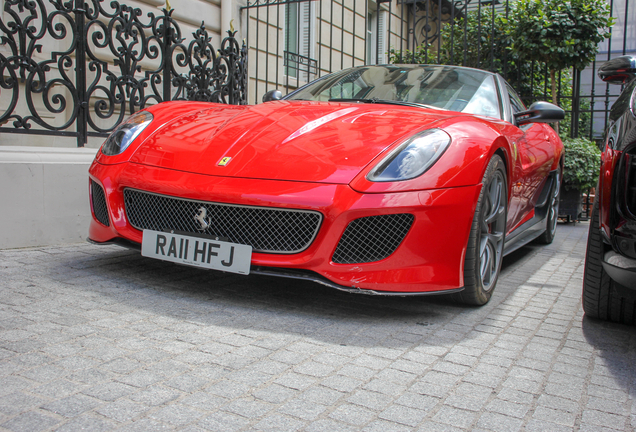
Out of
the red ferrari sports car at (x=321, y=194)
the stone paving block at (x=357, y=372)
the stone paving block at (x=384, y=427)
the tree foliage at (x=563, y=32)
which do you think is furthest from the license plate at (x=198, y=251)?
the tree foliage at (x=563, y=32)

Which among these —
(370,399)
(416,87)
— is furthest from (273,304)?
(416,87)

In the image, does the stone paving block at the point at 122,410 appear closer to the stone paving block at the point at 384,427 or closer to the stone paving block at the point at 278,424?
the stone paving block at the point at 278,424

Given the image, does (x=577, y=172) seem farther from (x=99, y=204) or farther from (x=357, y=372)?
(x=357, y=372)

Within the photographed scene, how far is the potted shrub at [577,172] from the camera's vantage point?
7.21m

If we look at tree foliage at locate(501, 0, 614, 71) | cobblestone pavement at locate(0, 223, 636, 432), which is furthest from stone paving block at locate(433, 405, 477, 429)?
tree foliage at locate(501, 0, 614, 71)

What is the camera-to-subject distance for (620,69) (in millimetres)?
3078

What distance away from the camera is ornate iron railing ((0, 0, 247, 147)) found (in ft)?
14.4

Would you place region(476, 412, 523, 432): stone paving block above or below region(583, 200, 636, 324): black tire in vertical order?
below

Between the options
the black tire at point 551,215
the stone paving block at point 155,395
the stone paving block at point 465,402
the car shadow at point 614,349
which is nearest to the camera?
the stone paving block at point 155,395

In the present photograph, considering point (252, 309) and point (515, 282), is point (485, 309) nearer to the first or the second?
point (515, 282)

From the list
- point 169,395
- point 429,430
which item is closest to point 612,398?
point 429,430

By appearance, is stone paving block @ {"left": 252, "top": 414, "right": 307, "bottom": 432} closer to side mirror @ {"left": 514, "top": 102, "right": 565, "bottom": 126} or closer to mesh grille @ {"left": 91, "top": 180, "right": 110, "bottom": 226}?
mesh grille @ {"left": 91, "top": 180, "right": 110, "bottom": 226}

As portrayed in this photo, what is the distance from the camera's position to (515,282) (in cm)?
393

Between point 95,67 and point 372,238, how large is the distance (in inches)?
126
